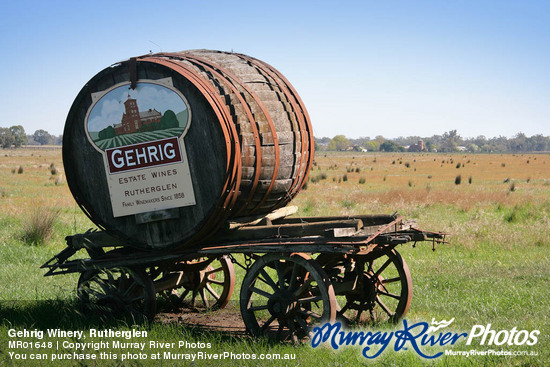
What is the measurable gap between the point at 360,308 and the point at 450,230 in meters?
7.23

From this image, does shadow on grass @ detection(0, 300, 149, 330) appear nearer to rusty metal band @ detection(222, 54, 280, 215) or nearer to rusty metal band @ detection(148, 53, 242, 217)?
rusty metal band @ detection(148, 53, 242, 217)

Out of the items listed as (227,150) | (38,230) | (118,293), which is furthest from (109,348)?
(38,230)

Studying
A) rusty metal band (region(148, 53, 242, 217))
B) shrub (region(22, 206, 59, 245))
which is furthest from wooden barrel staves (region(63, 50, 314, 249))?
shrub (region(22, 206, 59, 245))

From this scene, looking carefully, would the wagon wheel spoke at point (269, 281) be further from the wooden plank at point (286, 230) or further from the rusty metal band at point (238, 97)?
the rusty metal band at point (238, 97)

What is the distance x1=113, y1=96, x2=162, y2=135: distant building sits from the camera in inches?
232

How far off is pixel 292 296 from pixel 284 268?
1.33 ft

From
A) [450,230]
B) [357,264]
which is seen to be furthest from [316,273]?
[450,230]

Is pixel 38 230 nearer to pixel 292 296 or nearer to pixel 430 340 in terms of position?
pixel 292 296

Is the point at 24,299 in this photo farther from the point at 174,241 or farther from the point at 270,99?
the point at 270,99

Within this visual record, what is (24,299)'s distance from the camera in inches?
293

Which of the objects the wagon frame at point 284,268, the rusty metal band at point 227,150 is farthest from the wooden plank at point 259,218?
the rusty metal band at point 227,150

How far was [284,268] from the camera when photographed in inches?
233

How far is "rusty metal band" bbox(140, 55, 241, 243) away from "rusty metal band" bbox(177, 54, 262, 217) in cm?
24

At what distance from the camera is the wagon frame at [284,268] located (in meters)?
5.41
